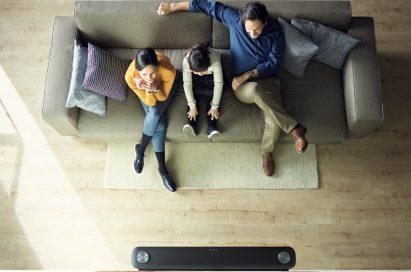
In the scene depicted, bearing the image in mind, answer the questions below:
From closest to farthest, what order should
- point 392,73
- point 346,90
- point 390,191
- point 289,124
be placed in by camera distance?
point 289,124
point 346,90
point 390,191
point 392,73

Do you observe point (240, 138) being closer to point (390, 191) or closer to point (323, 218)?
point (323, 218)

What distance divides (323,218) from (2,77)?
8.64 ft

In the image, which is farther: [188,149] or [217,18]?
[188,149]

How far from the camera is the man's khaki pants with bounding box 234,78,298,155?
2518mm

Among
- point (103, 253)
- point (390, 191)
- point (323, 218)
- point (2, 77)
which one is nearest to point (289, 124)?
point (323, 218)

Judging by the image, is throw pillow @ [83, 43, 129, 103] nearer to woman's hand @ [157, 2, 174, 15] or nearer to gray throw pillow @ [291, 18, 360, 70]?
woman's hand @ [157, 2, 174, 15]

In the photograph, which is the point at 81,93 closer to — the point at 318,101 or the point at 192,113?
the point at 192,113

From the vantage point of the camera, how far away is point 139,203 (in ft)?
9.55

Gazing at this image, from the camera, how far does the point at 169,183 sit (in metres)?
2.86

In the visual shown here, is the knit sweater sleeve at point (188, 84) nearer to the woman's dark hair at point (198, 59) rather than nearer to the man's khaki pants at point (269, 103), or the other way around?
the woman's dark hair at point (198, 59)

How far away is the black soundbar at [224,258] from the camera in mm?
1467

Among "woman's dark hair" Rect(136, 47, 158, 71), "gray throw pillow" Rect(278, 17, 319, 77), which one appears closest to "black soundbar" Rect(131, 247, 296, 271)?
"woman's dark hair" Rect(136, 47, 158, 71)

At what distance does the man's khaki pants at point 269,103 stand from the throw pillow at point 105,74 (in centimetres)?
75

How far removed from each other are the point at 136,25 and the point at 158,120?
0.65 m
